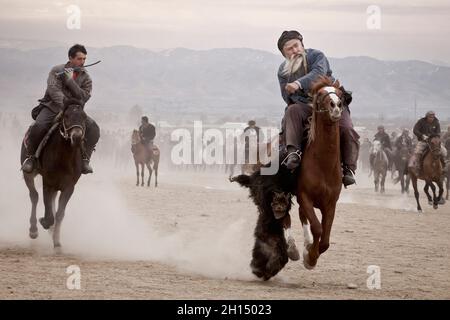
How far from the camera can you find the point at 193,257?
14.2 meters

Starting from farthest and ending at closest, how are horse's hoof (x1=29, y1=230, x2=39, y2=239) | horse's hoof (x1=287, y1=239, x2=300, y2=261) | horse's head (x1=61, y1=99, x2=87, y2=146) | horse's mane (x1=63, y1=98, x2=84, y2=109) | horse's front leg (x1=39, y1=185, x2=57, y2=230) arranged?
horse's hoof (x1=29, y1=230, x2=39, y2=239)
horse's front leg (x1=39, y1=185, x2=57, y2=230)
horse's mane (x1=63, y1=98, x2=84, y2=109)
horse's head (x1=61, y1=99, x2=87, y2=146)
horse's hoof (x1=287, y1=239, x2=300, y2=261)

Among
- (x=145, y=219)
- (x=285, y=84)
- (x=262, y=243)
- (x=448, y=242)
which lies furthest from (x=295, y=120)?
(x=145, y=219)

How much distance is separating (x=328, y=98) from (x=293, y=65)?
4.35 ft

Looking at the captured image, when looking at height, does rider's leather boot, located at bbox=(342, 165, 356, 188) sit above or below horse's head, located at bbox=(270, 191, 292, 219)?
above

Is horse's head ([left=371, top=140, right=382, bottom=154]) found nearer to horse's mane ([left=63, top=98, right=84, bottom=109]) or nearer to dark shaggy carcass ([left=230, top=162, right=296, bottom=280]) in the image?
horse's mane ([left=63, top=98, right=84, bottom=109])

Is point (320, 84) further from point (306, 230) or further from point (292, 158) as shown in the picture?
point (306, 230)

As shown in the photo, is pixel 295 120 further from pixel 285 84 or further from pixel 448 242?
pixel 448 242

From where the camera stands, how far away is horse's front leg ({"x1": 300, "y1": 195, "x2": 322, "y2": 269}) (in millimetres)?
11508

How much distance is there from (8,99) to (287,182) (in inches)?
5767

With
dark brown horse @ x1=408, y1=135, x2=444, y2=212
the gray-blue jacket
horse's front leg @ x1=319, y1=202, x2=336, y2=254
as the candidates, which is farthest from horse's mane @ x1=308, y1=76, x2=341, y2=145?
dark brown horse @ x1=408, y1=135, x2=444, y2=212

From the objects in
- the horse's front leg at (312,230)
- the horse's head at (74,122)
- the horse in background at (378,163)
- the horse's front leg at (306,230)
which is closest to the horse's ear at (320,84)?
the horse's front leg at (312,230)

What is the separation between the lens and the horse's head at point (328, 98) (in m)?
11.1

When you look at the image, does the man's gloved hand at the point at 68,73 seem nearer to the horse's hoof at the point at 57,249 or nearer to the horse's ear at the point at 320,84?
the horse's hoof at the point at 57,249

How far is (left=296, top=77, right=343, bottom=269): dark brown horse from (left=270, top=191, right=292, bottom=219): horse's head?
0.30m
